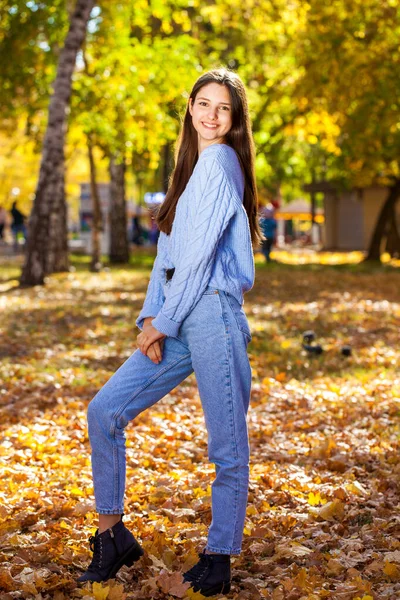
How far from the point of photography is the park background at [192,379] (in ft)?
16.1

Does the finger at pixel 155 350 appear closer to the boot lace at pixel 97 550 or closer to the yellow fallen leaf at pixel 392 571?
the boot lace at pixel 97 550

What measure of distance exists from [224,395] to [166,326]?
36 centimetres

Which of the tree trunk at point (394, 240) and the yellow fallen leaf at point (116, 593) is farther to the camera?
the tree trunk at point (394, 240)

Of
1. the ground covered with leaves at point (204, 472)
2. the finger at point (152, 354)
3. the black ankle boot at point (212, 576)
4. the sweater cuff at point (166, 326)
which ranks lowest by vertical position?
the ground covered with leaves at point (204, 472)

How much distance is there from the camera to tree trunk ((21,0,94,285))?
19984 millimetres

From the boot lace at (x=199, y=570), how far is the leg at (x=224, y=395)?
2.7 inches

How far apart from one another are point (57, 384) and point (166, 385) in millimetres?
5709

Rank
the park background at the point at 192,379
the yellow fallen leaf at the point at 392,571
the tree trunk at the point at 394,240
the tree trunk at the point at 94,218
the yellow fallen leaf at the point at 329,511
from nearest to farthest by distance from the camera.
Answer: the yellow fallen leaf at the point at 392,571, the park background at the point at 192,379, the yellow fallen leaf at the point at 329,511, the tree trunk at the point at 94,218, the tree trunk at the point at 394,240

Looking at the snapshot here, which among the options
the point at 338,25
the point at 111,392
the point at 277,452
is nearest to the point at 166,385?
the point at 111,392

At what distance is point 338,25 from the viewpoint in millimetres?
22578

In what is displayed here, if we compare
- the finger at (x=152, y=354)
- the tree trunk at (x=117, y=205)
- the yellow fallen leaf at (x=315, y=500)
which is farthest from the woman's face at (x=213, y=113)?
the tree trunk at (x=117, y=205)

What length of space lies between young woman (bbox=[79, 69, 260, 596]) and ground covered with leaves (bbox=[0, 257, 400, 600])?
1.15 feet

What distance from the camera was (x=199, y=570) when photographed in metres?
4.18

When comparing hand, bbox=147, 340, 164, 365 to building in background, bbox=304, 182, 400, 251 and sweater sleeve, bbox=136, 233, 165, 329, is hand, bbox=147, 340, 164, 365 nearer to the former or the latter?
sweater sleeve, bbox=136, 233, 165, 329
